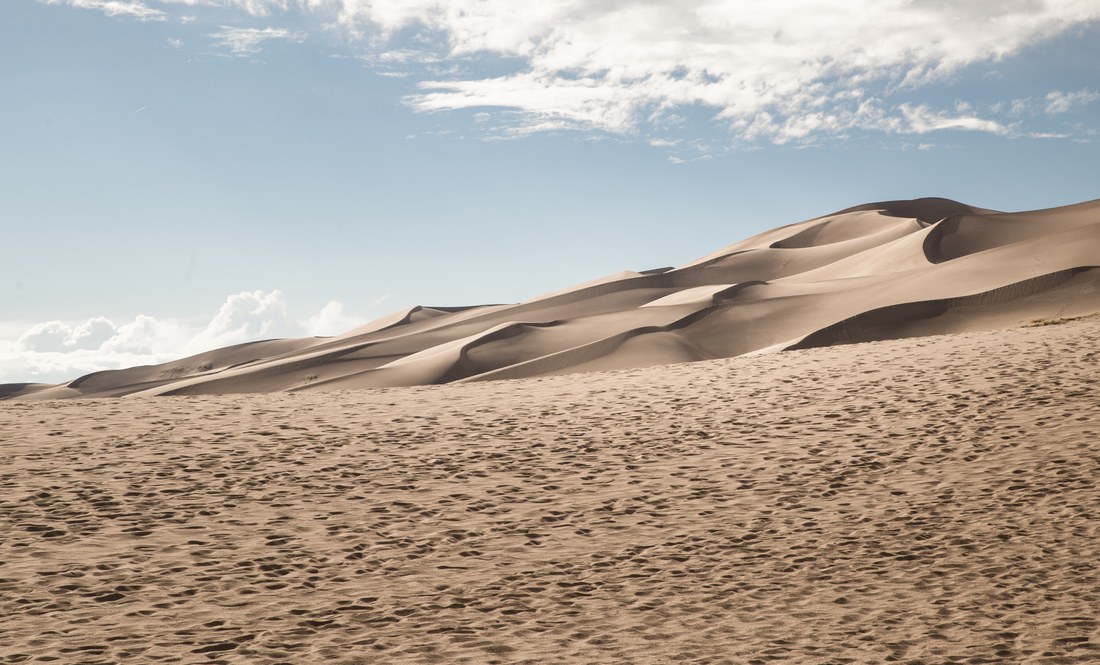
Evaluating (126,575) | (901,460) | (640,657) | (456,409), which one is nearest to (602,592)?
(640,657)

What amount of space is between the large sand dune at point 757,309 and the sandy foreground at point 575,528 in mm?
17524

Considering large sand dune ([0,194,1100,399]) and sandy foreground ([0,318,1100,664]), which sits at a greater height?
large sand dune ([0,194,1100,399])

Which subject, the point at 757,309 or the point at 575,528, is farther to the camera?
the point at 757,309

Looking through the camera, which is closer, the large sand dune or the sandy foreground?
the sandy foreground

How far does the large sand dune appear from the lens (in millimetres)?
33500

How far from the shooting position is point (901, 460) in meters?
12.2

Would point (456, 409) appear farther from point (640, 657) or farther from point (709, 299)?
point (709, 299)

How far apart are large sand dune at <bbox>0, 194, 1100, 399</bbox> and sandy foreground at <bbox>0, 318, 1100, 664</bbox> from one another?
17.5 metres

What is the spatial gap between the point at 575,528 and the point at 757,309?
3518 centimetres

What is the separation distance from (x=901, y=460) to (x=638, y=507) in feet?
11.9

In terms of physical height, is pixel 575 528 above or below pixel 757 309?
below

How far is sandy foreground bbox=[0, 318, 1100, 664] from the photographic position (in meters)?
7.30

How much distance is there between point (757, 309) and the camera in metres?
44.1

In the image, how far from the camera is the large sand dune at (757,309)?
3350 cm
